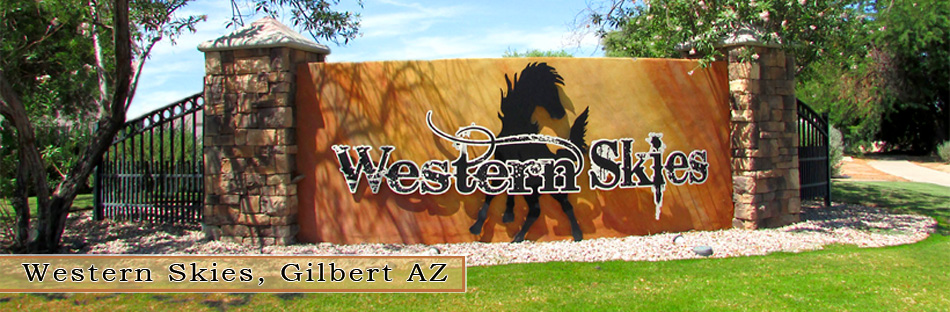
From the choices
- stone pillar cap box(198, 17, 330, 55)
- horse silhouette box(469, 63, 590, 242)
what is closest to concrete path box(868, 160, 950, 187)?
horse silhouette box(469, 63, 590, 242)

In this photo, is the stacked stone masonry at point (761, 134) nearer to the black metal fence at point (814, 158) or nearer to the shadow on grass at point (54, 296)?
the black metal fence at point (814, 158)

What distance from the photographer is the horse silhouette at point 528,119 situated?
7520mm

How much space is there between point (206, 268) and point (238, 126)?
6.25 ft

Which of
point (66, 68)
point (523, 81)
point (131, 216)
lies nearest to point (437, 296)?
point (523, 81)

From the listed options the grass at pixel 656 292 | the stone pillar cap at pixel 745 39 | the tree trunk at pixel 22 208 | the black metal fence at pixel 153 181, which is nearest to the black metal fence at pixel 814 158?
the stone pillar cap at pixel 745 39

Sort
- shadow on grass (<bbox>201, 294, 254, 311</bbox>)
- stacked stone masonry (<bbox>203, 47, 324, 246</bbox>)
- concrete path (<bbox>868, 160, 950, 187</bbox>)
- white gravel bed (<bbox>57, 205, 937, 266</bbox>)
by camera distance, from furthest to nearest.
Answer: concrete path (<bbox>868, 160, 950, 187</bbox>) → stacked stone masonry (<bbox>203, 47, 324, 246</bbox>) → white gravel bed (<bbox>57, 205, 937, 266</bbox>) → shadow on grass (<bbox>201, 294, 254, 311</bbox>)

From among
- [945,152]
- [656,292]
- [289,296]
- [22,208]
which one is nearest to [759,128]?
[656,292]

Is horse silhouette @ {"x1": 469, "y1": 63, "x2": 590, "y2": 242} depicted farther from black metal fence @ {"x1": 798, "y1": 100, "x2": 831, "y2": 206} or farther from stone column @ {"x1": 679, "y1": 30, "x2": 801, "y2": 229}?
black metal fence @ {"x1": 798, "y1": 100, "x2": 831, "y2": 206}

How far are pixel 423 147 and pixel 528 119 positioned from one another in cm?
135

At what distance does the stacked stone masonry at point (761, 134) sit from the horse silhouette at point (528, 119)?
7.88ft

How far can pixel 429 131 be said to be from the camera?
24.7 ft

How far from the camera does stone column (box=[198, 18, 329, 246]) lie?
749 centimetres

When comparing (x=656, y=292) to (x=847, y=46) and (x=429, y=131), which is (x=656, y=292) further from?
(x=847, y=46)

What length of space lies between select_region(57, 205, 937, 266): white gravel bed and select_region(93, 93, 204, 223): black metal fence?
8.5 inches
